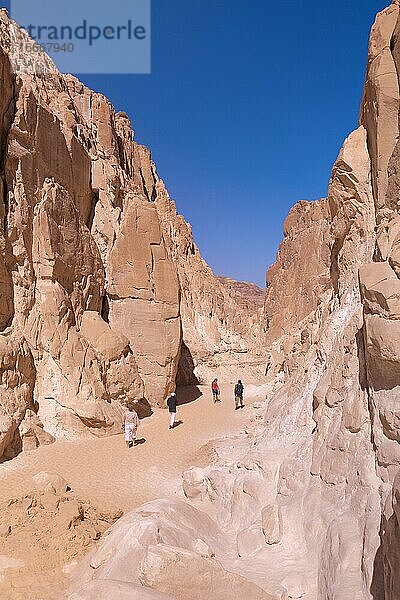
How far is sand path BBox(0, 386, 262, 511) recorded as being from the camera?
9101 mm

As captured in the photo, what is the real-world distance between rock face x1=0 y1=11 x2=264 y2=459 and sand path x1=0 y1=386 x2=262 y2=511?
2.31 feet

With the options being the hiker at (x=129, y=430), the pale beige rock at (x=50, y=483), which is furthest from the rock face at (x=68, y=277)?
the pale beige rock at (x=50, y=483)

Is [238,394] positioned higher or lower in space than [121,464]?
higher

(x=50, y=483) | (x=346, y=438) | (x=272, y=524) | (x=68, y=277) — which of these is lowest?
(x=50, y=483)

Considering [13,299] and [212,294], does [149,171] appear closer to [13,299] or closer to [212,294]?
[212,294]

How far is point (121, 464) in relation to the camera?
35.1ft

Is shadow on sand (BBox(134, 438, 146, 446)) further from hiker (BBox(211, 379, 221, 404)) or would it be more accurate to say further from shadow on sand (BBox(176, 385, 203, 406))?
hiker (BBox(211, 379, 221, 404))

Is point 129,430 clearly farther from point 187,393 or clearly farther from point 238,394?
point 187,393

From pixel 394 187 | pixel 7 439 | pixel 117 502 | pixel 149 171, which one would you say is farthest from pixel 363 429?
pixel 149 171

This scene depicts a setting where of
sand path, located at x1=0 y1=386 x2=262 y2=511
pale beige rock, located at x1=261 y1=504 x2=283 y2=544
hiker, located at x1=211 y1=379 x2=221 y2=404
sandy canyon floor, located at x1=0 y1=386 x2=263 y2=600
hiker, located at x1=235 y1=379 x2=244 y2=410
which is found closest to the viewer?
pale beige rock, located at x1=261 y1=504 x2=283 y2=544

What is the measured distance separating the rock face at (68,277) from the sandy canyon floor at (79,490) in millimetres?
1121

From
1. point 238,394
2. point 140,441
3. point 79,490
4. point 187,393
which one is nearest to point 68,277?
point 140,441

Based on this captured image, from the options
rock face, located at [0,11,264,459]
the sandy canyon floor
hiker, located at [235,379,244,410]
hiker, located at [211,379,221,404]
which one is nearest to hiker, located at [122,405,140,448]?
the sandy canyon floor

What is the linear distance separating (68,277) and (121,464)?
6695 mm
